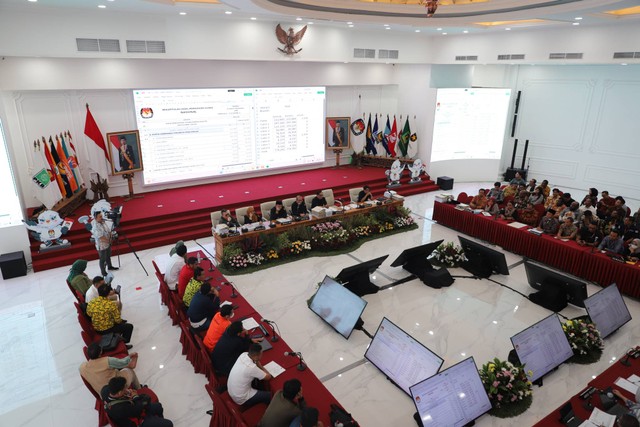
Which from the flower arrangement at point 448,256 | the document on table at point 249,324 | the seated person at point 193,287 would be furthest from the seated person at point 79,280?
the flower arrangement at point 448,256

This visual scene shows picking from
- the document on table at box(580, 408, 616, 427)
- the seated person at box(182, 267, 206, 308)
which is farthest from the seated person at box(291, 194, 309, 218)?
the document on table at box(580, 408, 616, 427)

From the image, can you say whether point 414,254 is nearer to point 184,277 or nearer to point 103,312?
point 184,277

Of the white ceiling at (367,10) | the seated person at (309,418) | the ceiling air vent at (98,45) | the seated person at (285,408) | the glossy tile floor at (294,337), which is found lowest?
the glossy tile floor at (294,337)

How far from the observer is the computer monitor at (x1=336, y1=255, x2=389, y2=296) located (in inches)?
273

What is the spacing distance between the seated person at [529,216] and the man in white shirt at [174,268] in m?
7.59

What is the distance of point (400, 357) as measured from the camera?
514cm

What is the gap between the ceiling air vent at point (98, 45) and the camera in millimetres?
8828

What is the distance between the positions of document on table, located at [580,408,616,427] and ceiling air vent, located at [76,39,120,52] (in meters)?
10.4

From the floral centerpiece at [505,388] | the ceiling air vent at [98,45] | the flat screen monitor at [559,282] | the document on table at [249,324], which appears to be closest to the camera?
the floral centerpiece at [505,388]

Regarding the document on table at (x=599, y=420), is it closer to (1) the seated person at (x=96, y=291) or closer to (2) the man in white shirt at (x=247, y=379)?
(2) the man in white shirt at (x=247, y=379)

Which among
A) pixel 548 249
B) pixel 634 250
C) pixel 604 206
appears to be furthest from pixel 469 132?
pixel 634 250

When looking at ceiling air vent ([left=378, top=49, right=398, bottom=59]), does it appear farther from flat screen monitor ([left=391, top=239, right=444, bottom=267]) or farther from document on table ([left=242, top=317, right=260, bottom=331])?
document on table ([left=242, top=317, right=260, bottom=331])

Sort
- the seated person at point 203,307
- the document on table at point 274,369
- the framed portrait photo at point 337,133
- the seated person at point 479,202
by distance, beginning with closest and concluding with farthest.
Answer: the document on table at point 274,369, the seated person at point 203,307, the seated person at point 479,202, the framed portrait photo at point 337,133

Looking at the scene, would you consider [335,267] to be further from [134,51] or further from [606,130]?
[606,130]
